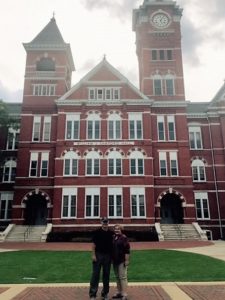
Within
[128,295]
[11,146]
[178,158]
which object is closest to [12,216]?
[11,146]

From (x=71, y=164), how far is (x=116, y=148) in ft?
17.7

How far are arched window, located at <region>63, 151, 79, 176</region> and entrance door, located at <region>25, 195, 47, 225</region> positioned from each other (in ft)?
15.8

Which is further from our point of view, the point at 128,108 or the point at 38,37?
the point at 38,37

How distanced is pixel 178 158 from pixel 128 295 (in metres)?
26.5

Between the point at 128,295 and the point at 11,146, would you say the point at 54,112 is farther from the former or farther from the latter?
the point at 128,295

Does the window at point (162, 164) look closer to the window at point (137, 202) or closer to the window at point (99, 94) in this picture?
the window at point (137, 202)

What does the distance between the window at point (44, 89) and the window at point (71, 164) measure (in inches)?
342

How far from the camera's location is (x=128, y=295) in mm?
7969

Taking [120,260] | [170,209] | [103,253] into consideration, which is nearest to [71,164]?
[170,209]

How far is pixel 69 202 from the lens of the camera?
1227 inches

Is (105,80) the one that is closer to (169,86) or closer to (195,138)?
(169,86)

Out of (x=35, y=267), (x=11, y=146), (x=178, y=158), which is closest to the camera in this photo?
(x=35, y=267)

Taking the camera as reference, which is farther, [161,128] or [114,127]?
[161,128]

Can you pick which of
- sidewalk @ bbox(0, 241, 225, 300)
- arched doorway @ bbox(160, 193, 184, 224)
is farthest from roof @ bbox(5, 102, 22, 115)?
sidewalk @ bbox(0, 241, 225, 300)
